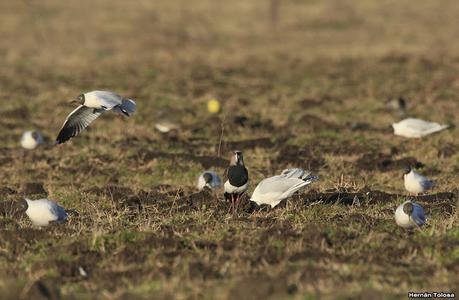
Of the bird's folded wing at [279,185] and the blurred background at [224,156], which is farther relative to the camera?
the bird's folded wing at [279,185]

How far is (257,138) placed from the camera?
50.6 feet

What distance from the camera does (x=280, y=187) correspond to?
9555 mm

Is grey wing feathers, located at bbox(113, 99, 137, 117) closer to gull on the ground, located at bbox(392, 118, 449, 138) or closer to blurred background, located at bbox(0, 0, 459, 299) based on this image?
blurred background, located at bbox(0, 0, 459, 299)

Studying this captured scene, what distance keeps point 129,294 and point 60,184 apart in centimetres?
604

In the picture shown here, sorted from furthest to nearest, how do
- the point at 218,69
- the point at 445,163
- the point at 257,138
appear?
the point at 218,69 → the point at 257,138 → the point at 445,163

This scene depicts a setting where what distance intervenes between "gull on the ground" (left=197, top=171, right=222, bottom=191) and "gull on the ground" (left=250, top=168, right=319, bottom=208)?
1.74m

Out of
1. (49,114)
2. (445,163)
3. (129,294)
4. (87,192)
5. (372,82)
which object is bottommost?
(129,294)

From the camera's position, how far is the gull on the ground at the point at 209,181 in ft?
37.8

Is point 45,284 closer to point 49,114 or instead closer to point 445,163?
point 445,163

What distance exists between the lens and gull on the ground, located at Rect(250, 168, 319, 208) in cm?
952

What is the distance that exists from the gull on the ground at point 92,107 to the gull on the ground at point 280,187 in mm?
2238

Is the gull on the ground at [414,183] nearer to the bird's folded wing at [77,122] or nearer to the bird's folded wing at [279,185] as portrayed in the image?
the bird's folded wing at [279,185]

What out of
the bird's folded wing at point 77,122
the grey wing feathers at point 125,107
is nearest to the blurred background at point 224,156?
the bird's folded wing at point 77,122

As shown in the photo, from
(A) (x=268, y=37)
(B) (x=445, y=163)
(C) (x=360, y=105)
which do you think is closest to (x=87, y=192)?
(B) (x=445, y=163)
